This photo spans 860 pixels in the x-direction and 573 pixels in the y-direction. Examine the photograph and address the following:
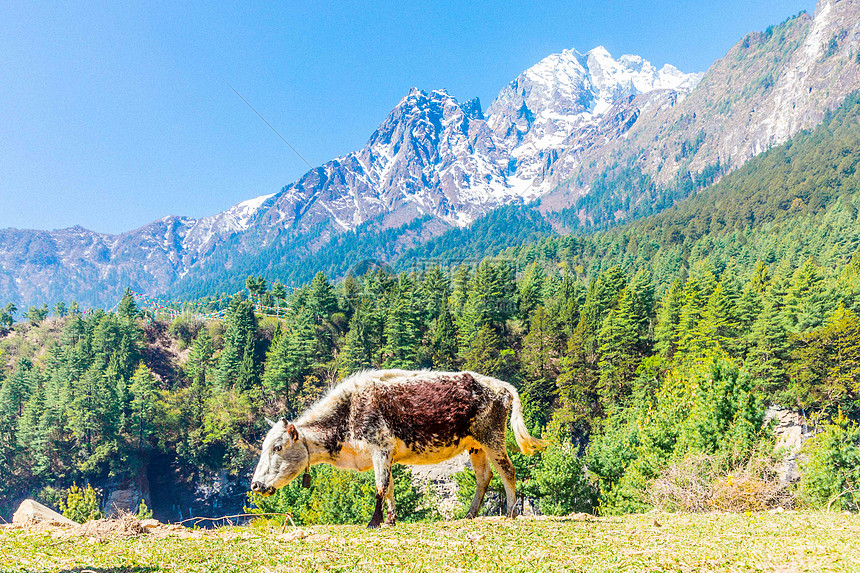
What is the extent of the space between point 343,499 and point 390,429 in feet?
90.4

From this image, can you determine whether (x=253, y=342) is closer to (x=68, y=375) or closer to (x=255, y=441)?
(x=255, y=441)

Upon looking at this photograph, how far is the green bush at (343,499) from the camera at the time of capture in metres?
30.1

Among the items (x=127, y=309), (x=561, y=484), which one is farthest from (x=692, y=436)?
(x=127, y=309)

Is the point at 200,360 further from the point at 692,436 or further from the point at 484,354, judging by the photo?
the point at 692,436

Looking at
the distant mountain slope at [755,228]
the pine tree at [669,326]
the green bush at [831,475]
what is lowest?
the green bush at [831,475]

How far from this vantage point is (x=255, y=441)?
234ft

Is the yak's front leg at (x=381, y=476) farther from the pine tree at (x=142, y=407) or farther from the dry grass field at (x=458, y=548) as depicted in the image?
the pine tree at (x=142, y=407)

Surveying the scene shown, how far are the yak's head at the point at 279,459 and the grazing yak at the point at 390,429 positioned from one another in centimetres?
2

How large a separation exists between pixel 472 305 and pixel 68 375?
67.1 metres

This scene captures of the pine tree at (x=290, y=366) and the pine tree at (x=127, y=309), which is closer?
the pine tree at (x=290, y=366)

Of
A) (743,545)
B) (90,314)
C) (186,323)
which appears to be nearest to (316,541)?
(743,545)

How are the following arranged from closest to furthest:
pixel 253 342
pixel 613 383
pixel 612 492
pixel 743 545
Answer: pixel 743 545
pixel 612 492
pixel 613 383
pixel 253 342

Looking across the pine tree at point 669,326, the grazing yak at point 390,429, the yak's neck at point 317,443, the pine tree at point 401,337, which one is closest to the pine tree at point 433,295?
the pine tree at point 401,337

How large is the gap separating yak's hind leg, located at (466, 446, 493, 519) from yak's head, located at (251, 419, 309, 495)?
398 cm
